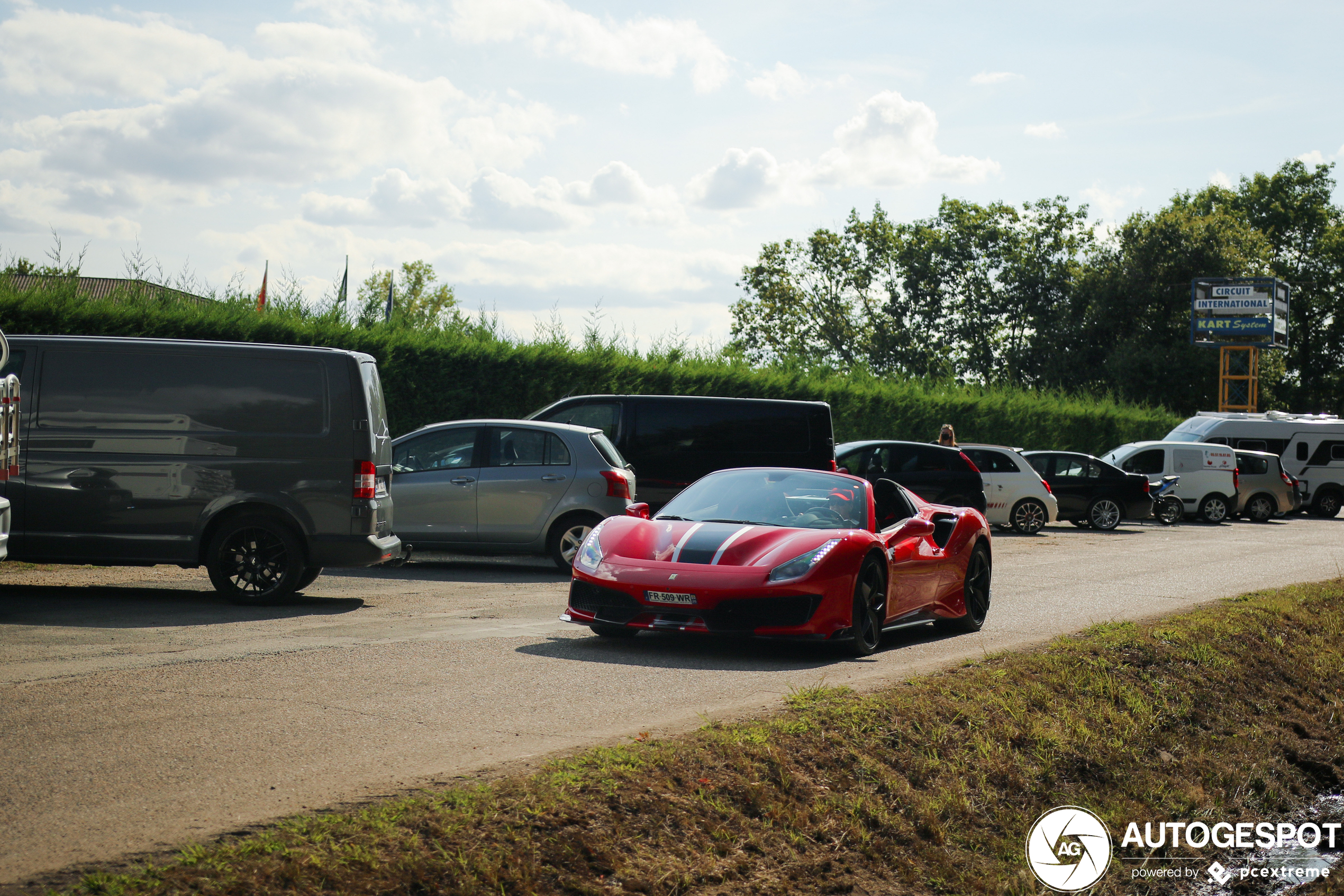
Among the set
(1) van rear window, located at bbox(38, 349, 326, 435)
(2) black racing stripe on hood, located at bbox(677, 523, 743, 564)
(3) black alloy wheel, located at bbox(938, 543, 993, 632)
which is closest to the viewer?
(2) black racing stripe on hood, located at bbox(677, 523, 743, 564)

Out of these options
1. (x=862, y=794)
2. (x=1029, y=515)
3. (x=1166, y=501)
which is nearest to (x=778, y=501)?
(x=862, y=794)

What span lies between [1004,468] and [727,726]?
65.0 feet

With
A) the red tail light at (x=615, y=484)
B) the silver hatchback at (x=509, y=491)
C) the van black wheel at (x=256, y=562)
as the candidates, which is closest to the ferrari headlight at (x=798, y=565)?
the van black wheel at (x=256, y=562)

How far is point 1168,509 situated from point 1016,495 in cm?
693

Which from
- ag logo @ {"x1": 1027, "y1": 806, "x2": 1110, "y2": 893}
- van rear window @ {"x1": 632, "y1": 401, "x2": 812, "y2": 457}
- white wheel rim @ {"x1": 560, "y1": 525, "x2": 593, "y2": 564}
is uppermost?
van rear window @ {"x1": 632, "y1": 401, "x2": 812, "y2": 457}

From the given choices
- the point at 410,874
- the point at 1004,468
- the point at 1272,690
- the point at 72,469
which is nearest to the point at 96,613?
the point at 72,469

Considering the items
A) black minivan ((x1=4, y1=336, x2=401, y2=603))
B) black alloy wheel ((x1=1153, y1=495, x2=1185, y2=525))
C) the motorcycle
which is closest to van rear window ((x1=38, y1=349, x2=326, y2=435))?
black minivan ((x1=4, y1=336, x2=401, y2=603))

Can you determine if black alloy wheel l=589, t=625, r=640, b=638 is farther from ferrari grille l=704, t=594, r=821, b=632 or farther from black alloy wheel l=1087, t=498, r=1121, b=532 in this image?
black alloy wheel l=1087, t=498, r=1121, b=532

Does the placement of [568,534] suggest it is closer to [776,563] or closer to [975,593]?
[975,593]

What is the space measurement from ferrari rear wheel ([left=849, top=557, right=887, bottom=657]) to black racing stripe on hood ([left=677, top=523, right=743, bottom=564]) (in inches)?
37.7

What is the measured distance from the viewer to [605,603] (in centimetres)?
873

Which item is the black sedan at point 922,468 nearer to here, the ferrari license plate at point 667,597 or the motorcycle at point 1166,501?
the motorcycle at point 1166,501

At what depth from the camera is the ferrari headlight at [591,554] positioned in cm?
893

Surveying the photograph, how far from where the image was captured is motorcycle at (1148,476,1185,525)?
2934 centimetres
